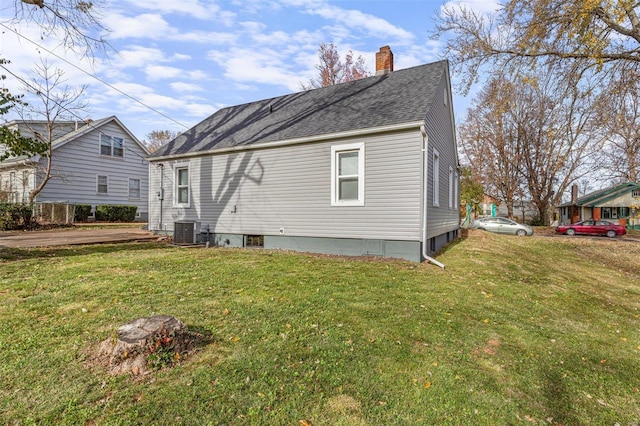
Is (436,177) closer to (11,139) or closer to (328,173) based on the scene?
(328,173)

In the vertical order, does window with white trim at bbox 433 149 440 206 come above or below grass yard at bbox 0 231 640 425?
above

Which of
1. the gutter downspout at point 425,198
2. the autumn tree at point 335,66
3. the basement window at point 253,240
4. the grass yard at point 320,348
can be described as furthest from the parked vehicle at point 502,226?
the basement window at point 253,240

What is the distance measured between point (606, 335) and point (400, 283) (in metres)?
2.96

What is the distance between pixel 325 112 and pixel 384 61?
3744 millimetres

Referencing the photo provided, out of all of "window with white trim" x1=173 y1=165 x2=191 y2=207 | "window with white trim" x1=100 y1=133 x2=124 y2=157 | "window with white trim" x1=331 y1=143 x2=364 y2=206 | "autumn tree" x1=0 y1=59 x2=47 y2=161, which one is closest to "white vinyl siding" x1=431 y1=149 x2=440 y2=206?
"window with white trim" x1=331 y1=143 x2=364 y2=206

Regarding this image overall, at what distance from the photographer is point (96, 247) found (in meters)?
9.45

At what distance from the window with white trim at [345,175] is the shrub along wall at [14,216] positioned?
13.2 metres

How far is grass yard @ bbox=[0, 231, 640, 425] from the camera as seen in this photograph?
2568 millimetres

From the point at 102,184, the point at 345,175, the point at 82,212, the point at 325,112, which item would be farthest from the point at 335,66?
the point at 345,175

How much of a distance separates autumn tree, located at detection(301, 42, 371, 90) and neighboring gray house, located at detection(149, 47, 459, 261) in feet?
48.9

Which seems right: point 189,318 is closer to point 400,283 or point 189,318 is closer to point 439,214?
point 400,283

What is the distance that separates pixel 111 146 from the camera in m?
20.3

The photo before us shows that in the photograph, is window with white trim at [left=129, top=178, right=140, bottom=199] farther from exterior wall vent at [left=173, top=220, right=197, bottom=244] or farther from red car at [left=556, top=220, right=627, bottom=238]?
red car at [left=556, top=220, right=627, bottom=238]

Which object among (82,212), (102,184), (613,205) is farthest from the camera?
(613,205)
